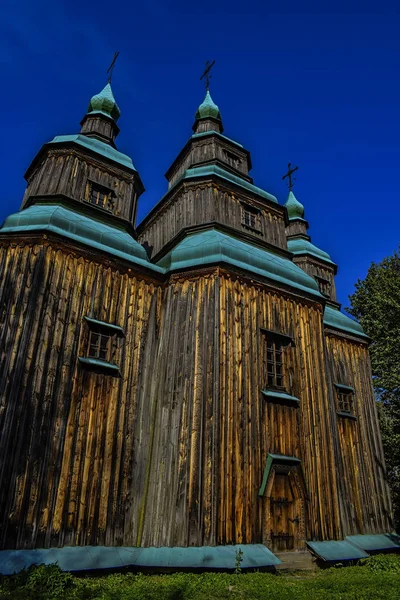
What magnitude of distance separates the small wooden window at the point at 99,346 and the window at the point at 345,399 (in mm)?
Answer: 8249

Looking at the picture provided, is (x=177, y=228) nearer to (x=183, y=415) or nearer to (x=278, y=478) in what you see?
(x=183, y=415)

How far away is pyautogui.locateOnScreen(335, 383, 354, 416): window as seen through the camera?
1433 centimetres

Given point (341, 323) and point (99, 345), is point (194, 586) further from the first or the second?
point (341, 323)

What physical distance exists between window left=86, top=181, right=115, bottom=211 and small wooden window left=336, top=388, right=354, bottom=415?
978cm

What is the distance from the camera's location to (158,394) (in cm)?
1033

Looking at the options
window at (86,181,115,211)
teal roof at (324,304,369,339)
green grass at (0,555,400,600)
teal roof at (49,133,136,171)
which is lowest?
green grass at (0,555,400,600)

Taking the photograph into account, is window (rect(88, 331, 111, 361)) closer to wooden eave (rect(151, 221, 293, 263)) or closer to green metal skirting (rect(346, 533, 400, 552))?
A: wooden eave (rect(151, 221, 293, 263))

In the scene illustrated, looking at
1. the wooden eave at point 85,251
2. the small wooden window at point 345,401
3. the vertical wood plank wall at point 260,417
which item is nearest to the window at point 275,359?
the vertical wood plank wall at point 260,417

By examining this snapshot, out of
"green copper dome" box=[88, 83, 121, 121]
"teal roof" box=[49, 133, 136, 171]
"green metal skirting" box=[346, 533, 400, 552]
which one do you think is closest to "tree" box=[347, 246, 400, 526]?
"green metal skirting" box=[346, 533, 400, 552]

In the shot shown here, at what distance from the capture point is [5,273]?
9.50 m

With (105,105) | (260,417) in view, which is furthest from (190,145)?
(260,417)

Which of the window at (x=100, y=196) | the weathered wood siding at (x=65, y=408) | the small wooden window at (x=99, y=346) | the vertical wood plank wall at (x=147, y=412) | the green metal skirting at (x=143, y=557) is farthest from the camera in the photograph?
the window at (x=100, y=196)

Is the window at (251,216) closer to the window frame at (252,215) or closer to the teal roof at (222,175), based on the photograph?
the window frame at (252,215)

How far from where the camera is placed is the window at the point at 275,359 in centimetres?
1095
